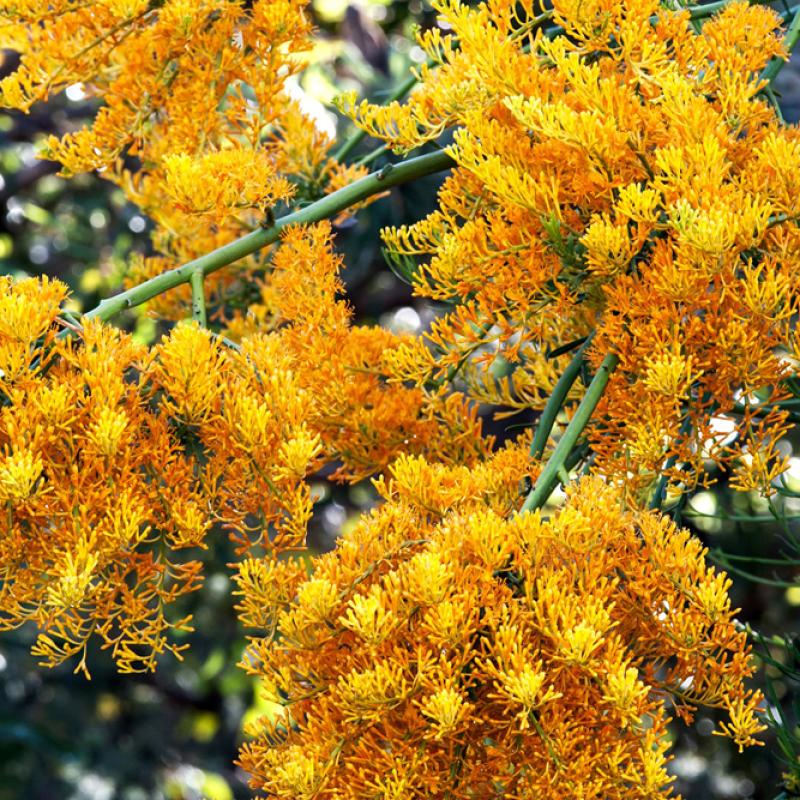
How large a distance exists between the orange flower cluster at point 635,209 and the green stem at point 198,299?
→ 29cm

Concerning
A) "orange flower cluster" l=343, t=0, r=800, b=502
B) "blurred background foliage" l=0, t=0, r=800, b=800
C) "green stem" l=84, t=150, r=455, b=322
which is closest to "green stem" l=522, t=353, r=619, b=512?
"orange flower cluster" l=343, t=0, r=800, b=502

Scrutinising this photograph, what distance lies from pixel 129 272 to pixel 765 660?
3.78ft

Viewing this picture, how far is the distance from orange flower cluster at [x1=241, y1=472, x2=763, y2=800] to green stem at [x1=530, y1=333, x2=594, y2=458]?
0.23 metres

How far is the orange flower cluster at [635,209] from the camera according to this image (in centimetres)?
130

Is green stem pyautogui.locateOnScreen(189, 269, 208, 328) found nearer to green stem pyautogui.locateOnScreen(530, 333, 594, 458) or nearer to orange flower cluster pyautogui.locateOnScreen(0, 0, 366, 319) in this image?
orange flower cluster pyautogui.locateOnScreen(0, 0, 366, 319)

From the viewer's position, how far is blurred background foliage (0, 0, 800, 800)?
3.82 meters

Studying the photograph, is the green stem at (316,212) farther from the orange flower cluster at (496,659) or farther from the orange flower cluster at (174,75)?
the orange flower cluster at (496,659)

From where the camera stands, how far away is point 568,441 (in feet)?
4.57

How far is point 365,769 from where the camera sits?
113 centimetres

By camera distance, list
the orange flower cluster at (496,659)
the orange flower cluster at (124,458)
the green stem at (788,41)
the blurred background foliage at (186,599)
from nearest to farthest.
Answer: the orange flower cluster at (496,659), the orange flower cluster at (124,458), the green stem at (788,41), the blurred background foliage at (186,599)

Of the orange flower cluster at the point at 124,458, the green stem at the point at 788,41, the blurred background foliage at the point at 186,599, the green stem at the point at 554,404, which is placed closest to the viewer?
the orange flower cluster at the point at 124,458

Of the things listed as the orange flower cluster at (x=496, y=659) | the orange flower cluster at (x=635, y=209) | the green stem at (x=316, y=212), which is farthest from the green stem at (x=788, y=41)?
the orange flower cluster at (x=496, y=659)

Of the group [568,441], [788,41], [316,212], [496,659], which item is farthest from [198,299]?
→ [788,41]

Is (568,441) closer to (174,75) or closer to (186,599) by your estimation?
(174,75)
